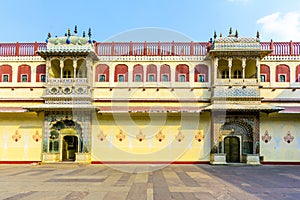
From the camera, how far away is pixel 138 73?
24656mm

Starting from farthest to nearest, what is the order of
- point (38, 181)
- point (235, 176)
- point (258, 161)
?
point (258, 161), point (235, 176), point (38, 181)

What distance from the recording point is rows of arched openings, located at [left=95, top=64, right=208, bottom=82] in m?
24.5

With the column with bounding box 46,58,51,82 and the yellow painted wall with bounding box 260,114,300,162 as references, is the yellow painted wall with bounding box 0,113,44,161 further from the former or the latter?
the yellow painted wall with bounding box 260,114,300,162

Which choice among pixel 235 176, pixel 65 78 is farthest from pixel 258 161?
pixel 65 78

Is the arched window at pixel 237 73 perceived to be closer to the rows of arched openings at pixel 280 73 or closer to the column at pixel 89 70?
the rows of arched openings at pixel 280 73

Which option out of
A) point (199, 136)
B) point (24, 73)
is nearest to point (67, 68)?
point (24, 73)

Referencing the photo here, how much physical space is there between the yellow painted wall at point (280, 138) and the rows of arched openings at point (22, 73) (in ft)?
53.3

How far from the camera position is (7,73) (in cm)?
2489

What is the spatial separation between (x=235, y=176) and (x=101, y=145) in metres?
10.4

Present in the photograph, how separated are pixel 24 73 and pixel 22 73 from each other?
0.15 meters

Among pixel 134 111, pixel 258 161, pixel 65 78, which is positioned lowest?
pixel 258 161

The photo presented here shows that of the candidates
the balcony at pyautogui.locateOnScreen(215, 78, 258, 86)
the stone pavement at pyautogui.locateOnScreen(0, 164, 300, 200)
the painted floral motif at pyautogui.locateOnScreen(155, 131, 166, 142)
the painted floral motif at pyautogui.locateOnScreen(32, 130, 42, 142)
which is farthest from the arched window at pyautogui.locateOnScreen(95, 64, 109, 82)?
the stone pavement at pyautogui.locateOnScreen(0, 164, 300, 200)

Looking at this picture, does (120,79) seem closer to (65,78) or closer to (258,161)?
(65,78)

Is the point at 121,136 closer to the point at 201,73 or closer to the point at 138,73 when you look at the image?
the point at 138,73
